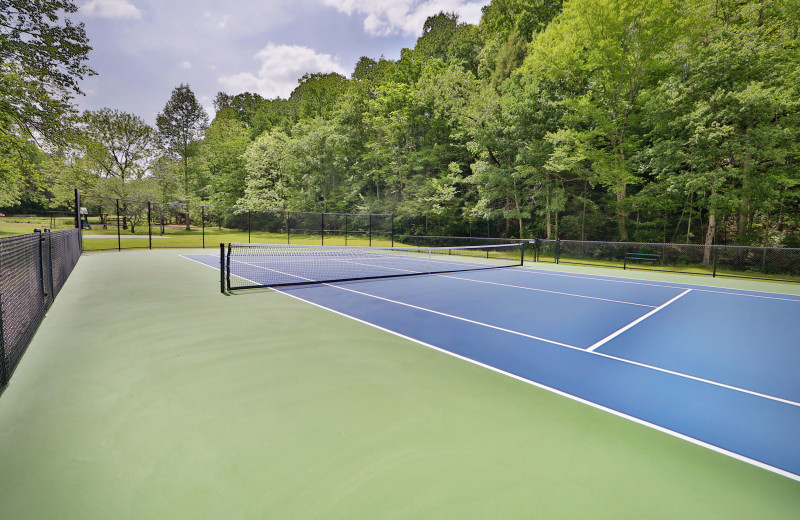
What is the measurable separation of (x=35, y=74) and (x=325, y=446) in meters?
17.7

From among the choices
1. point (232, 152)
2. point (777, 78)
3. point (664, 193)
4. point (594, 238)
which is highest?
point (232, 152)

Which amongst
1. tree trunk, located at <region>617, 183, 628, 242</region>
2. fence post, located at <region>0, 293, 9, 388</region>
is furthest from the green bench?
fence post, located at <region>0, 293, 9, 388</region>

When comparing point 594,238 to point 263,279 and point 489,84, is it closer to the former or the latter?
point 489,84

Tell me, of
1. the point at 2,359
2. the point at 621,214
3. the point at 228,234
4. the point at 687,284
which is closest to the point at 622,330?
the point at 2,359

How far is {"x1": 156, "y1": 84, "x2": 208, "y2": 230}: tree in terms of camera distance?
4544 cm

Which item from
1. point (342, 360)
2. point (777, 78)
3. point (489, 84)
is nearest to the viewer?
point (342, 360)

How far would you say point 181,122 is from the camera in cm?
4578

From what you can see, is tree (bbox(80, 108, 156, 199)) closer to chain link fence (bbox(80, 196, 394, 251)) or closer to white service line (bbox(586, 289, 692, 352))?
chain link fence (bbox(80, 196, 394, 251))

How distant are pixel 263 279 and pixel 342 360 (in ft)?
25.7

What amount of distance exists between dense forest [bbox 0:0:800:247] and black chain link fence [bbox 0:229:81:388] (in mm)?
8876

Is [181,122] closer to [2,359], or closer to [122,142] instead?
[122,142]

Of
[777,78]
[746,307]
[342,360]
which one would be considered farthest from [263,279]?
[777,78]

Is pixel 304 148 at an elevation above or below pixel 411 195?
above

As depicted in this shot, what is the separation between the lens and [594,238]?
81.4 feet
